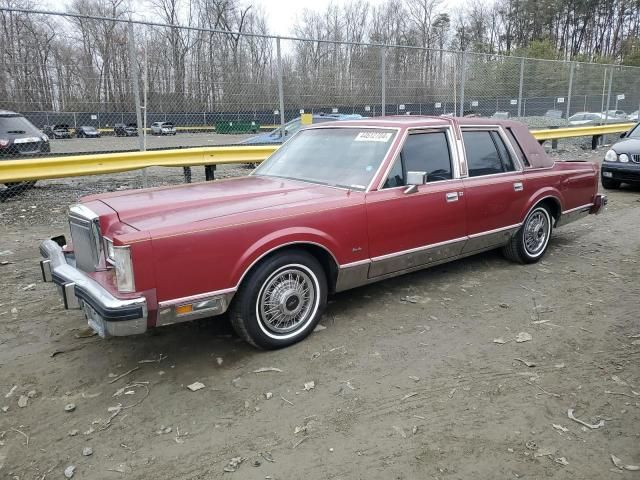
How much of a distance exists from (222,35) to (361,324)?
6976 mm

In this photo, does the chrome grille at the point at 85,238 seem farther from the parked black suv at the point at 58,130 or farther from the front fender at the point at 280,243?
the parked black suv at the point at 58,130

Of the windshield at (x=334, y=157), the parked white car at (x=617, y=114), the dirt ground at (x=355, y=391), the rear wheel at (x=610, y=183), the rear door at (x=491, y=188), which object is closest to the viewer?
the dirt ground at (x=355, y=391)

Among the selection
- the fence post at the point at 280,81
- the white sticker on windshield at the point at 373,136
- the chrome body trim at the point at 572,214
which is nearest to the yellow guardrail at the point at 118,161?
the fence post at the point at 280,81

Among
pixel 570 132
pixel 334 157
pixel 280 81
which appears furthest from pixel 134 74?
pixel 570 132

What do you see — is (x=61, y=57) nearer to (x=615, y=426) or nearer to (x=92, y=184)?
(x=92, y=184)

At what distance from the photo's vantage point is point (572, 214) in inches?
240

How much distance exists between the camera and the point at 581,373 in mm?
3418

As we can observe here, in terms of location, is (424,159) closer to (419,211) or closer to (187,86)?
(419,211)

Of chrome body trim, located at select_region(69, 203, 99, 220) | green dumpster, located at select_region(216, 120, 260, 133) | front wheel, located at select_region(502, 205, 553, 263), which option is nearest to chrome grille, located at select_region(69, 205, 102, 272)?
chrome body trim, located at select_region(69, 203, 99, 220)

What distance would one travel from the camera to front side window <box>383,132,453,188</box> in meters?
4.37

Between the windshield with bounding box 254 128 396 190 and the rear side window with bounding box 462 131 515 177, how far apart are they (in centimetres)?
105

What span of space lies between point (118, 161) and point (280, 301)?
18.5ft

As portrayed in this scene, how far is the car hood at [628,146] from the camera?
9.97 meters

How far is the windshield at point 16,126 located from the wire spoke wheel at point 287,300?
6.51 metres
